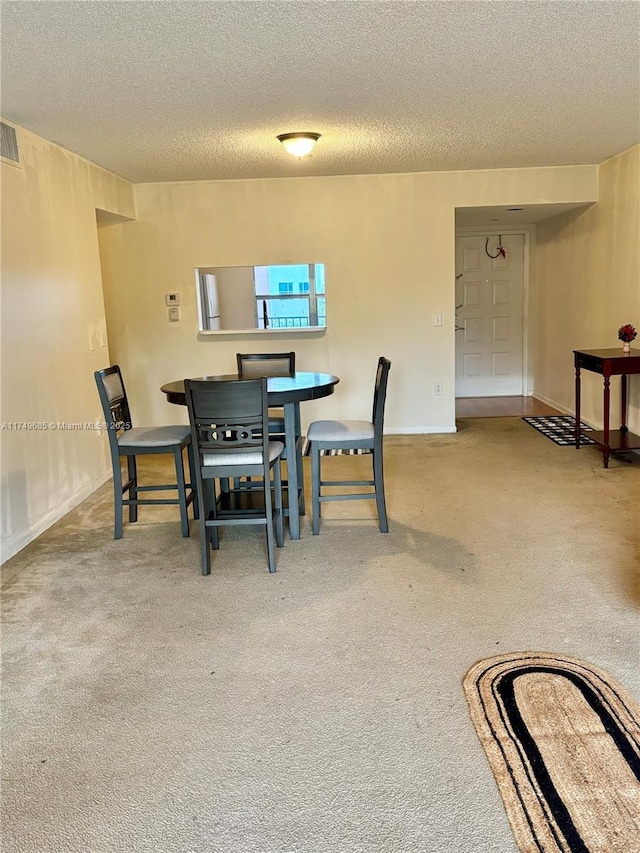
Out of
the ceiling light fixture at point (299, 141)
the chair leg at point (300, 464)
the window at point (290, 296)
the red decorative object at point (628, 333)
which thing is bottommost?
the chair leg at point (300, 464)

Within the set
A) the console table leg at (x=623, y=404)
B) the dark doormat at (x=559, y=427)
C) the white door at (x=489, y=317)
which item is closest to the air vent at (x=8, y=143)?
the dark doormat at (x=559, y=427)

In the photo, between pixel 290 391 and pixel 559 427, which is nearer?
pixel 290 391

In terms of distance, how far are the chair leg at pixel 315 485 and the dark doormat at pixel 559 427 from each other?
263cm

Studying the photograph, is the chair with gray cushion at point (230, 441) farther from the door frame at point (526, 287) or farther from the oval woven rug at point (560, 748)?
the door frame at point (526, 287)

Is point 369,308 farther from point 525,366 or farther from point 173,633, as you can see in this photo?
point 173,633

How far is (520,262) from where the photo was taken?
7.41m

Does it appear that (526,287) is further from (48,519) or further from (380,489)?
(48,519)

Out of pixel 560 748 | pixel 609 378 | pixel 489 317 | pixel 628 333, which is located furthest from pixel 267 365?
pixel 489 317

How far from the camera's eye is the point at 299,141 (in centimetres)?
399

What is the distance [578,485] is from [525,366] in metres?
3.72

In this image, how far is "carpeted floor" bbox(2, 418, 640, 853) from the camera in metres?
1.59

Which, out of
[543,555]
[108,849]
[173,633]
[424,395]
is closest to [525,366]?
[424,395]

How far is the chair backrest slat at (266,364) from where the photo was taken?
422cm

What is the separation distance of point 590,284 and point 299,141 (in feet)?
10.3
